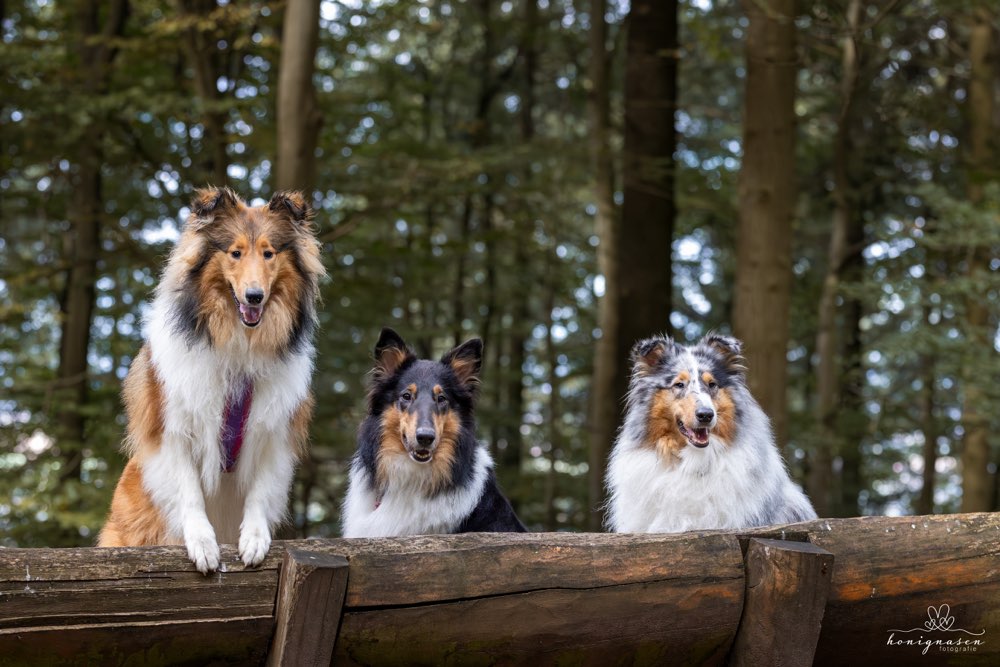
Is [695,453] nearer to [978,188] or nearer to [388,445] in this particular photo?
[388,445]

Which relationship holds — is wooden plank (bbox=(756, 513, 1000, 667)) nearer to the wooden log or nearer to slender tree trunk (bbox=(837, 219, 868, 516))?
the wooden log

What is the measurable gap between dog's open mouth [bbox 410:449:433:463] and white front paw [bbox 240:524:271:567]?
3.52 ft

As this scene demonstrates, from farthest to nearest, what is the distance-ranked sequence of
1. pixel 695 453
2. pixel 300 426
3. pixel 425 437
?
1. pixel 695 453
2. pixel 425 437
3. pixel 300 426

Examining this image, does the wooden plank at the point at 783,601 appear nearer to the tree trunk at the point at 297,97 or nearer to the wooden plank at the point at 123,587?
the wooden plank at the point at 123,587

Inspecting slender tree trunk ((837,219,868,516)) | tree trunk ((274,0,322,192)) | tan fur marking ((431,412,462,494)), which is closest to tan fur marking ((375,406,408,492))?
tan fur marking ((431,412,462,494))

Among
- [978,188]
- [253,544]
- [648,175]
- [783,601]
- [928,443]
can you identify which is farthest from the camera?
[928,443]

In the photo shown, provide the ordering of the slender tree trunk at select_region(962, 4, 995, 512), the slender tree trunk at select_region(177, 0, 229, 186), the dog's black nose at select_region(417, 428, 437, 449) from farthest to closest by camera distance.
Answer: the slender tree trunk at select_region(962, 4, 995, 512)
the slender tree trunk at select_region(177, 0, 229, 186)
the dog's black nose at select_region(417, 428, 437, 449)

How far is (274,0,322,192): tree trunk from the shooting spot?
7.22 metres

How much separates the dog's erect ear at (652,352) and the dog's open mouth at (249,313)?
184 cm

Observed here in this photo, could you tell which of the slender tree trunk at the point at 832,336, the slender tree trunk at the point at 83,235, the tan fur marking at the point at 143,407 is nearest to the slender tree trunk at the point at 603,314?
the slender tree trunk at the point at 832,336

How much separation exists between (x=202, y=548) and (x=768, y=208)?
5.28 m

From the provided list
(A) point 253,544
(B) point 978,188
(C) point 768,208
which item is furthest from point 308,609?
(B) point 978,188

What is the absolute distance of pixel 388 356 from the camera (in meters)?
4.53

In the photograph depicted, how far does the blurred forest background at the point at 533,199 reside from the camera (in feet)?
27.7
